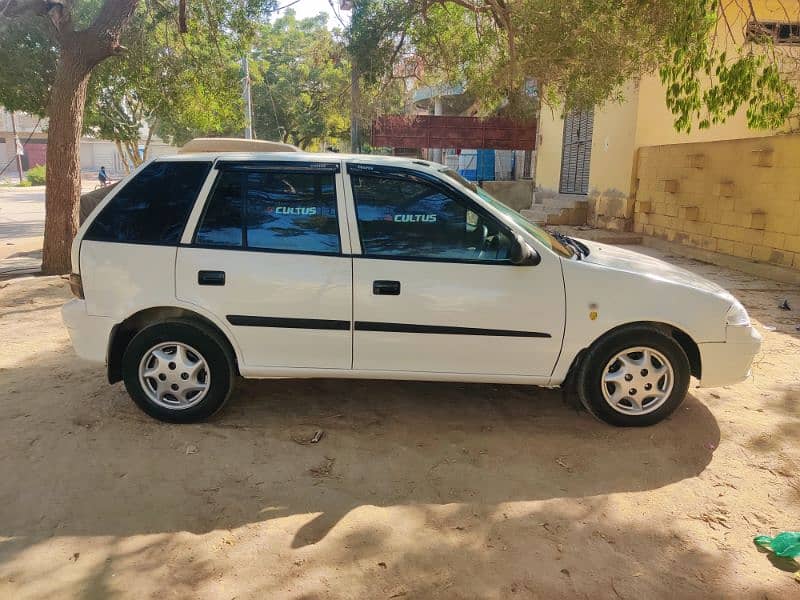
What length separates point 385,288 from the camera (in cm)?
365

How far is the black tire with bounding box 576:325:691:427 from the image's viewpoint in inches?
146

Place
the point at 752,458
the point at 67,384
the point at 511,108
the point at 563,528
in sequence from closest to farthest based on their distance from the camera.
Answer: the point at 563,528 → the point at 752,458 → the point at 67,384 → the point at 511,108

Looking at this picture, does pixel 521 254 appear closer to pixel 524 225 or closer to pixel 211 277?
pixel 524 225

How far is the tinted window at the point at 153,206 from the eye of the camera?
12.5ft

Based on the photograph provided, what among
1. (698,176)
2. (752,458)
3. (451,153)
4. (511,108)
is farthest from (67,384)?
(451,153)

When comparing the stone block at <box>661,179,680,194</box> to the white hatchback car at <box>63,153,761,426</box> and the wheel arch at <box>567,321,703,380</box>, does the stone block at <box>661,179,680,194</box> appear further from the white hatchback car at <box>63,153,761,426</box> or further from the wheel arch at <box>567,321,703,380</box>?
the wheel arch at <box>567,321,703,380</box>

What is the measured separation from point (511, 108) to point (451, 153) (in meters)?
11.6

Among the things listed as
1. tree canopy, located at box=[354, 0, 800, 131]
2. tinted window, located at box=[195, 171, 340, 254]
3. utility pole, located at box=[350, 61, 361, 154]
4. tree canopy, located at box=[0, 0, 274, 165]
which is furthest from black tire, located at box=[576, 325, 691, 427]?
utility pole, located at box=[350, 61, 361, 154]

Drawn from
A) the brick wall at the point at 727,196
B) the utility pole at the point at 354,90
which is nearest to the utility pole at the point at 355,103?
the utility pole at the point at 354,90

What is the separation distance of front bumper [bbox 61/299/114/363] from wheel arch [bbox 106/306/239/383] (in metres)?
0.04

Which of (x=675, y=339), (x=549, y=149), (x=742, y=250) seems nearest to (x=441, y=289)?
(x=675, y=339)

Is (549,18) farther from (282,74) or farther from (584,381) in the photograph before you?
(282,74)

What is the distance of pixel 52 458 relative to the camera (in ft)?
11.6

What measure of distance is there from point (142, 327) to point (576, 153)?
1424 cm
